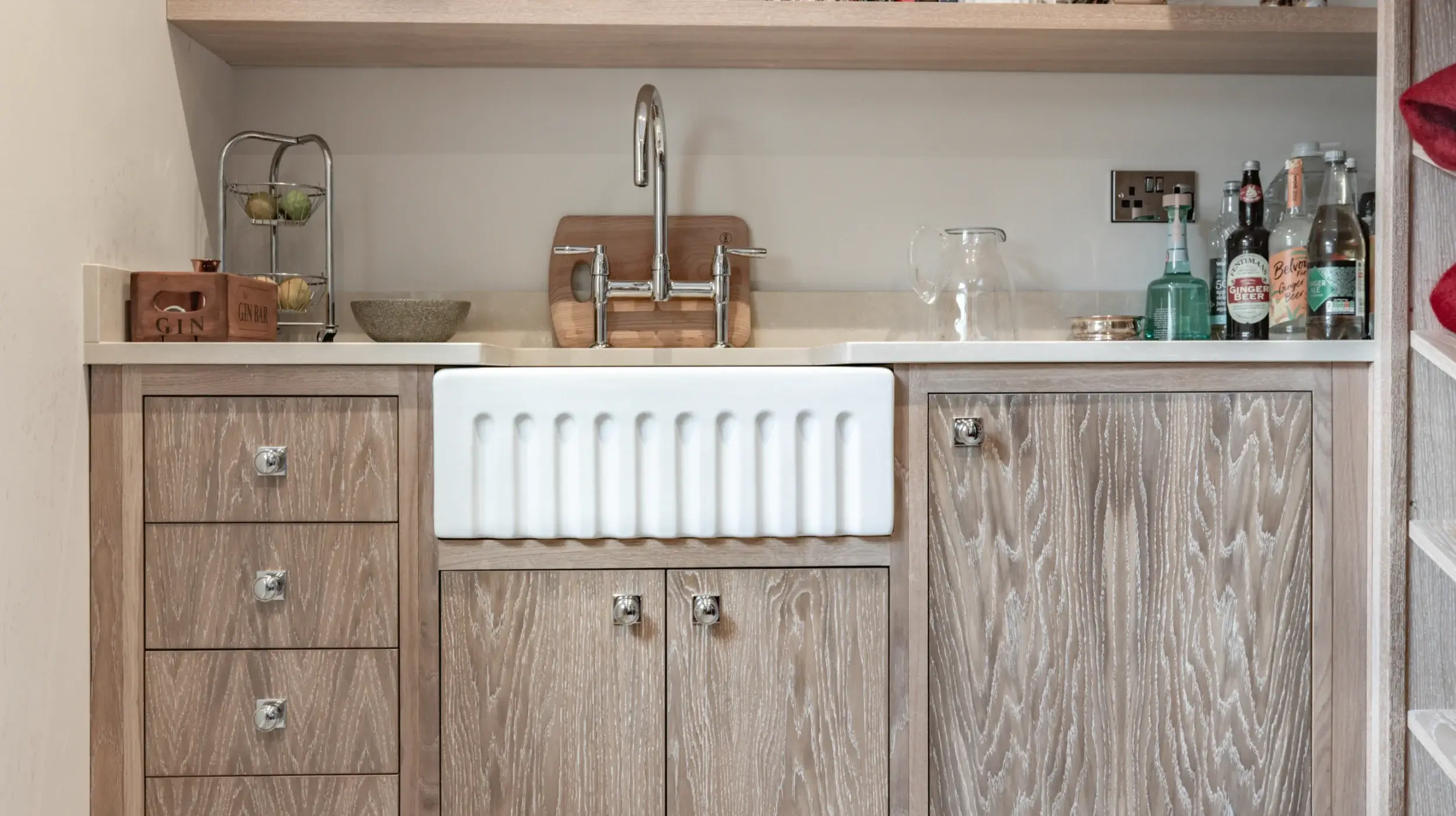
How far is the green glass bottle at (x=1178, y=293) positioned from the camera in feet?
5.15

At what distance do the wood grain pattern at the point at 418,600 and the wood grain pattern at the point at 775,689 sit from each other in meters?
0.29

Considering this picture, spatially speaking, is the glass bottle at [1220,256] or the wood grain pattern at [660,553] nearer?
the wood grain pattern at [660,553]

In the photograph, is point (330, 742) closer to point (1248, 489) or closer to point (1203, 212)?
point (1248, 489)

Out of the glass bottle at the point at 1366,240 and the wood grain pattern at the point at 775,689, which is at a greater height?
the glass bottle at the point at 1366,240

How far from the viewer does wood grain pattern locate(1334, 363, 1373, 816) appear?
125cm

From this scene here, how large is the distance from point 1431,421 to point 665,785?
1047 mm

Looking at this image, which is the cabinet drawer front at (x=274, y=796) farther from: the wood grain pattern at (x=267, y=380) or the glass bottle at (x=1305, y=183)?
the glass bottle at (x=1305, y=183)

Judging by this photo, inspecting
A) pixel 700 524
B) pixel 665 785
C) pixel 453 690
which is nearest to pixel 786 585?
pixel 700 524

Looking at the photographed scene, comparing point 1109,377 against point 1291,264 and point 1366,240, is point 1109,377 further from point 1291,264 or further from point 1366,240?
point 1366,240

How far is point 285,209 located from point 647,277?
0.58 m

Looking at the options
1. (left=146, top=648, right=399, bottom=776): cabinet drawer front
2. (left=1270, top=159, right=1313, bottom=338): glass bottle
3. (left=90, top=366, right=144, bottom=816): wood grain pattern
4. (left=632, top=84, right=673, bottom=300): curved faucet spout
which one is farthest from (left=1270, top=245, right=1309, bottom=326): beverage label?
(left=90, top=366, right=144, bottom=816): wood grain pattern

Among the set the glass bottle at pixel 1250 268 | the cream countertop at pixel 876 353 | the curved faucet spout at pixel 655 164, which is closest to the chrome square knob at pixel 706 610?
the cream countertop at pixel 876 353

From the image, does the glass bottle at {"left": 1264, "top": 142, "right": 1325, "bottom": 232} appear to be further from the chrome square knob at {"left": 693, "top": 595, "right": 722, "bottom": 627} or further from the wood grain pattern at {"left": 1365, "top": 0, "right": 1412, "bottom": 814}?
the chrome square knob at {"left": 693, "top": 595, "right": 722, "bottom": 627}

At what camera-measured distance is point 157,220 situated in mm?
A: 1423
